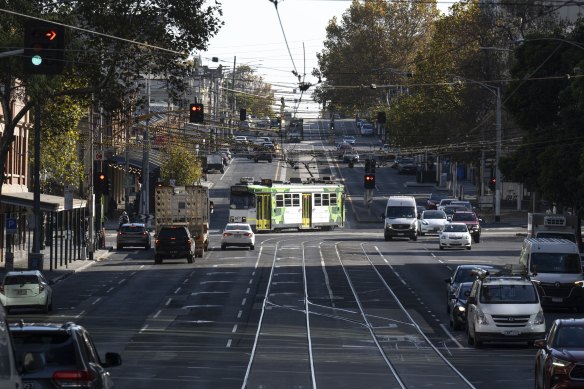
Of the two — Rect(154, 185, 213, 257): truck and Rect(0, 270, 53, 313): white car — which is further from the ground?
Rect(154, 185, 213, 257): truck

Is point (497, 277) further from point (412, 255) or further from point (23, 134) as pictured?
point (23, 134)

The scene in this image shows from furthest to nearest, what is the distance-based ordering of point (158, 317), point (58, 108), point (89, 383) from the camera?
1. point (58, 108)
2. point (158, 317)
3. point (89, 383)

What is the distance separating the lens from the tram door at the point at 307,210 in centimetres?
9172

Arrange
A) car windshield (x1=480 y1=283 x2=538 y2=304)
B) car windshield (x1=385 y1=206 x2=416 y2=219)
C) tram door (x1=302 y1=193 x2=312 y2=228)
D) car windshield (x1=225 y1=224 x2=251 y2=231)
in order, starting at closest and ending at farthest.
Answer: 1. car windshield (x1=480 y1=283 x2=538 y2=304)
2. car windshield (x1=225 y1=224 x2=251 y2=231)
3. car windshield (x1=385 y1=206 x2=416 y2=219)
4. tram door (x1=302 y1=193 x2=312 y2=228)

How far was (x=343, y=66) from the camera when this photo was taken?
192750 millimetres

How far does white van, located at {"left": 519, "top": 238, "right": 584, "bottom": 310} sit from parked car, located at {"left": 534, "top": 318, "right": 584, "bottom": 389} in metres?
21.2

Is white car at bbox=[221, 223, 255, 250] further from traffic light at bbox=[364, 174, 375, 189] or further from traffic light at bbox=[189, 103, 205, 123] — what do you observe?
traffic light at bbox=[364, 174, 375, 189]

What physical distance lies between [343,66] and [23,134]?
12139 cm

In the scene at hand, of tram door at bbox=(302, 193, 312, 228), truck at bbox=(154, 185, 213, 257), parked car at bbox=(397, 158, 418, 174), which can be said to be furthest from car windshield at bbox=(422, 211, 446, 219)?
parked car at bbox=(397, 158, 418, 174)

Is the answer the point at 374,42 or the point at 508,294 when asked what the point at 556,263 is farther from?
the point at 374,42

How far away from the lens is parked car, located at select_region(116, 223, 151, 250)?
251 feet

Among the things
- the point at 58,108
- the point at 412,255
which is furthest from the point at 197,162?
the point at 58,108

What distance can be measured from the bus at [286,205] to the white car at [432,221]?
7.93 m

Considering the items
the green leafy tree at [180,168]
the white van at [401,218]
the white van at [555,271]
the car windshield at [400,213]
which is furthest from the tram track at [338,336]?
the green leafy tree at [180,168]
